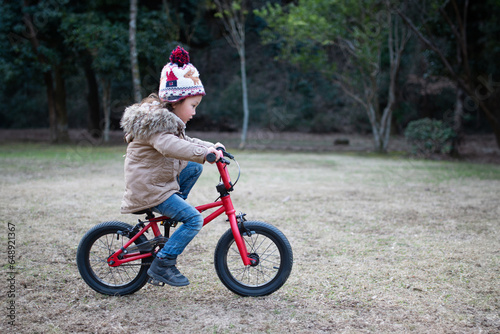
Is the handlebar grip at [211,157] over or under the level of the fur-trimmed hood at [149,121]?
under

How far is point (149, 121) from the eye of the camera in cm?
298

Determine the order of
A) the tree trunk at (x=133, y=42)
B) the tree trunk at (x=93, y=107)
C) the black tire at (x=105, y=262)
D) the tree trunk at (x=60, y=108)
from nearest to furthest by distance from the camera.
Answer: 1. the black tire at (x=105, y=262)
2. the tree trunk at (x=133, y=42)
3. the tree trunk at (x=60, y=108)
4. the tree trunk at (x=93, y=107)

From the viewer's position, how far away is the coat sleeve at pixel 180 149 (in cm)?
294

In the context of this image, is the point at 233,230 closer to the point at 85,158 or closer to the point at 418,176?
the point at 418,176

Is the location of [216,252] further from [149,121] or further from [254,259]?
[149,121]

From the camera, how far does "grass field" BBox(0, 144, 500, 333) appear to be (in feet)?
9.71

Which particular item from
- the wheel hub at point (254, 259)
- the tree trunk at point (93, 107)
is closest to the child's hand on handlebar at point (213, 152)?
the wheel hub at point (254, 259)

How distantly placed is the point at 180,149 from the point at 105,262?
118 cm

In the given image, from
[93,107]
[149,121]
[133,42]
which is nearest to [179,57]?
[149,121]

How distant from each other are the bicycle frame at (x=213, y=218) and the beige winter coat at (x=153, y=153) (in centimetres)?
20

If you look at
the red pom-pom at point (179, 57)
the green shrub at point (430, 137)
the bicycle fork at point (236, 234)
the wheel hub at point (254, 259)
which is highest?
the red pom-pom at point (179, 57)

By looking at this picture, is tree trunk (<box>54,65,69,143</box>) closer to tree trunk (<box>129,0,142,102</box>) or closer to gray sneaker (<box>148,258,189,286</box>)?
tree trunk (<box>129,0,142,102</box>)

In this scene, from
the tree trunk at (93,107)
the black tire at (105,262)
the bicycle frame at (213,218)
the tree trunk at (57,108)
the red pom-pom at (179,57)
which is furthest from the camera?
the tree trunk at (93,107)

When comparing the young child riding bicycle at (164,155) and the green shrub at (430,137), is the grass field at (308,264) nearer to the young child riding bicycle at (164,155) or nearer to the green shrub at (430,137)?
the young child riding bicycle at (164,155)
